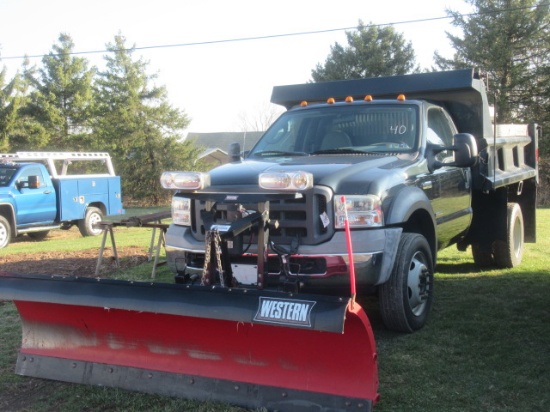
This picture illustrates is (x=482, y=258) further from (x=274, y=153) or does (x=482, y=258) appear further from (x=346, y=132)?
(x=274, y=153)

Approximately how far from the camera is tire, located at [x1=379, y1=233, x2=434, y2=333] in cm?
489

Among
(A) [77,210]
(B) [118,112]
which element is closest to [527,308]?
(A) [77,210]

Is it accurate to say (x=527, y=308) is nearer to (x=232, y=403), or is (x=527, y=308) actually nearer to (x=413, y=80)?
(x=413, y=80)

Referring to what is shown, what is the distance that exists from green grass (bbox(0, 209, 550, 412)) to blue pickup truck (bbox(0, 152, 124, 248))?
9.26 m

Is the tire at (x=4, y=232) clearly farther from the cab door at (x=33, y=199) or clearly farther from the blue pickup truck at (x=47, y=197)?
the cab door at (x=33, y=199)

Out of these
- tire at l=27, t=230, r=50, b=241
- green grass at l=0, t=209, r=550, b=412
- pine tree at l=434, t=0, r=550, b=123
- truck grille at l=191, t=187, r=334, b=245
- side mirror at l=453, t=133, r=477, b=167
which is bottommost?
tire at l=27, t=230, r=50, b=241

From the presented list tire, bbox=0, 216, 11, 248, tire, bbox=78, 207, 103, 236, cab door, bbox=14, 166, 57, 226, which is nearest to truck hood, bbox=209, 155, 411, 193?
tire, bbox=0, 216, 11, 248

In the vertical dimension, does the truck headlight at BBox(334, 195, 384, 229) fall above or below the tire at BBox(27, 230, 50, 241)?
above

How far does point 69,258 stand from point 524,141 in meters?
7.28

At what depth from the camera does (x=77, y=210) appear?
16766 millimetres

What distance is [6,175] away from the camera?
15.7m

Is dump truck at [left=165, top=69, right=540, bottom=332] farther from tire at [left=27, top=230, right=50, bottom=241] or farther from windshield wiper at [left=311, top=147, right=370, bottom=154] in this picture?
tire at [left=27, top=230, right=50, bottom=241]

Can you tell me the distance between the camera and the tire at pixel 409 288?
16.0 feet

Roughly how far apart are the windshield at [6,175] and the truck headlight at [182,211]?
37.5 ft
